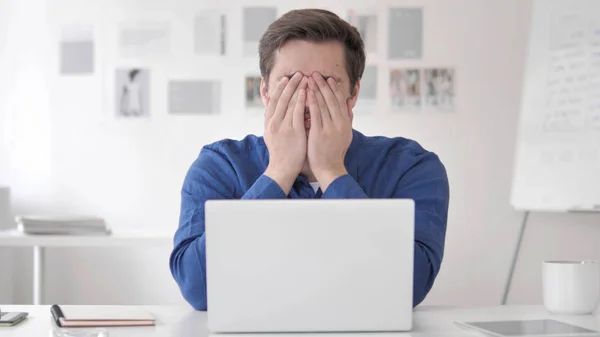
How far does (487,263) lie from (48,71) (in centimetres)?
211

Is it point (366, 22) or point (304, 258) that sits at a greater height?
point (366, 22)

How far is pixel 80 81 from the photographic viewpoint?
369 cm

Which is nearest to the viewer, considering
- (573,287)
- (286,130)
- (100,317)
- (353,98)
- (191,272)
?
(100,317)

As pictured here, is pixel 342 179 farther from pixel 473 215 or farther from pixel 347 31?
pixel 473 215

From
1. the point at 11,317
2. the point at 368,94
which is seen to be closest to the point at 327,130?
the point at 11,317

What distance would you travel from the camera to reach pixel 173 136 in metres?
3.65

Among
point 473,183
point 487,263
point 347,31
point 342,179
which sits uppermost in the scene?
point 347,31

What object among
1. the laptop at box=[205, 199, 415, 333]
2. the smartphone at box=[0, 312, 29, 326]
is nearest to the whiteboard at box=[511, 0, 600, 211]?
the laptop at box=[205, 199, 415, 333]

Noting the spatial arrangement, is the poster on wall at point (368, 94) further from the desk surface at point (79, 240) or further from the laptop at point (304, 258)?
the laptop at point (304, 258)

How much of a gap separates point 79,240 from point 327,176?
65.6 inches

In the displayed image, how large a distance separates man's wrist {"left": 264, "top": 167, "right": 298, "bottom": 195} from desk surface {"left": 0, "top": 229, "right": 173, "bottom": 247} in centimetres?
149

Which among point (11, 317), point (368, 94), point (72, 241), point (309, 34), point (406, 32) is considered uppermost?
point (406, 32)

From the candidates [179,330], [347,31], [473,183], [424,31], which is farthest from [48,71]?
[179,330]

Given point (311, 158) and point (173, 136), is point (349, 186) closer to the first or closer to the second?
point (311, 158)
